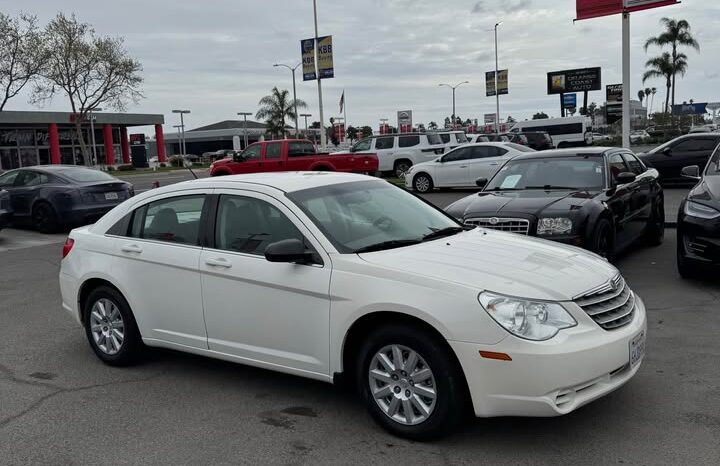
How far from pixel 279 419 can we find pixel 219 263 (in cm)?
116

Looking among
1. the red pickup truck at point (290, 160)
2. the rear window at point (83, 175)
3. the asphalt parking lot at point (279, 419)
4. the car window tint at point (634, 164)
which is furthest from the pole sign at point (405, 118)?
the asphalt parking lot at point (279, 419)

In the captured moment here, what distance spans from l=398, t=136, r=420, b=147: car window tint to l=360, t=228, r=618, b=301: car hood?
2070 cm

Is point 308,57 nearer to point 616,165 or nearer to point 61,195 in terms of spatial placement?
point 61,195

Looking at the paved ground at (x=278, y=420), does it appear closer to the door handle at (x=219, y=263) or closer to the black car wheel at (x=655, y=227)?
the door handle at (x=219, y=263)

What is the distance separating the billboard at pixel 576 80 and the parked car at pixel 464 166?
50609mm

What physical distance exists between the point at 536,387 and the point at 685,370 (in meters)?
1.99

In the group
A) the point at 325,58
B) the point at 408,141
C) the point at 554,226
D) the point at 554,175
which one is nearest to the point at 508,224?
the point at 554,226

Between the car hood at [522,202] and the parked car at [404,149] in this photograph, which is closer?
the car hood at [522,202]

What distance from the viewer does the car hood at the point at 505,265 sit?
3850mm

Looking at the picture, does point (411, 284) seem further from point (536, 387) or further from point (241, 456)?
point (241, 456)

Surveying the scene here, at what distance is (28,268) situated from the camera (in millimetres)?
10648

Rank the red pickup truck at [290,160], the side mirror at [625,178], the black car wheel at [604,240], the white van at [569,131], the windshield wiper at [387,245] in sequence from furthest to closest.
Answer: the white van at [569,131] → the red pickup truck at [290,160] → the side mirror at [625,178] → the black car wheel at [604,240] → the windshield wiper at [387,245]

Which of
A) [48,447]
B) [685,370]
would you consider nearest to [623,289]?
[685,370]

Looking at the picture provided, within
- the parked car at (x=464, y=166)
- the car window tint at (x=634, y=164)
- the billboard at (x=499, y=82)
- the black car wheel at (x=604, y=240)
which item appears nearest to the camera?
the black car wheel at (x=604, y=240)
